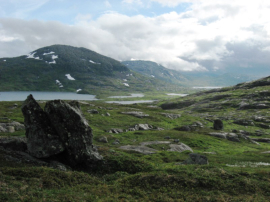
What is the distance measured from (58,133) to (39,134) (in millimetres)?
2555

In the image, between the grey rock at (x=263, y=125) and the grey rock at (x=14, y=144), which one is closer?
the grey rock at (x=14, y=144)

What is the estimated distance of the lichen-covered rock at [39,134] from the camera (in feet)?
91.0

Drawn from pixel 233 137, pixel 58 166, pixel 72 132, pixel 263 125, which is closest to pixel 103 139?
pixel 72 132

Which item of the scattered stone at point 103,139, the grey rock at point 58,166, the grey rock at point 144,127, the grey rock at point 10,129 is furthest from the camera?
the grey rock at point 144,127

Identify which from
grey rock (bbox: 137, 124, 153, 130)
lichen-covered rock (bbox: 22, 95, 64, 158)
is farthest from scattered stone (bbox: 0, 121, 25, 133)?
grey rock (bbox: 137, 124, 153, 130)

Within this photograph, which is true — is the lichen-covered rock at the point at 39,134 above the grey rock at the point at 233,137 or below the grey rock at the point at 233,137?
above

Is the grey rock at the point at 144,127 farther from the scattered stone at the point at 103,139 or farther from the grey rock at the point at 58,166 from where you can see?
the grey rock at the point at 58,166

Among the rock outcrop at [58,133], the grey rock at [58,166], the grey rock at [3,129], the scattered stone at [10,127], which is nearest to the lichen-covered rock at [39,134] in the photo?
the rock outcrop at [58,133]

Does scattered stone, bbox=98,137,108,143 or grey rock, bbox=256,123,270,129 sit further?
grey rock, bbox=256,123,270,129

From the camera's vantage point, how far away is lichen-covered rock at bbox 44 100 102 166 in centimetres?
2880

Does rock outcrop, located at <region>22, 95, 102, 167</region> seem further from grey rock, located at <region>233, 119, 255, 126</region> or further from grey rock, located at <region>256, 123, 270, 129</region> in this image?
grey rock, located at <region>233, 119, 255, 126</region>

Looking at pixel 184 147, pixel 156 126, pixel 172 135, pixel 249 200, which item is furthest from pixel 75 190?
pixel 156 126

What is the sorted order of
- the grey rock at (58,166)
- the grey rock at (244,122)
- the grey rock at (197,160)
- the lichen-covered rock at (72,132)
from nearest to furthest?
the grey rock at (58,166) → the lichen-covered rock at (72,132) → the grey rock at (197,160) → the grey rock at (244,122)

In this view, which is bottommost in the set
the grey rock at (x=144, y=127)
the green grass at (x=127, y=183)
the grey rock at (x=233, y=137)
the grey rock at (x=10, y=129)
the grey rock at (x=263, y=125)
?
the grey rock at (x=233, y=137)
